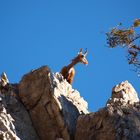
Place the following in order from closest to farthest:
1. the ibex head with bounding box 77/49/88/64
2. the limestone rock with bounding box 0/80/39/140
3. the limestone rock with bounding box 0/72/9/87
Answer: the limestone rock with bounding box 0/80/39/140
the limestone rock with bounding box 0/72/9/87
the ibex head with bounding box 77/49/88/64

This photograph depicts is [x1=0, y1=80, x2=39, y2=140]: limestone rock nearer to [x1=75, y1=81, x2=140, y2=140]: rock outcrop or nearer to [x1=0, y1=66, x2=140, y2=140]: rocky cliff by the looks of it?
[x1=0, y1=66, x2=140, y2=140]: rocky cliff

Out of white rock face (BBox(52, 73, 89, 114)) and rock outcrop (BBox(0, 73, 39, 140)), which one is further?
white rock face (BBox(52, 73, 89, 114))

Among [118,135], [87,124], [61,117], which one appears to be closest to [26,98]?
[61,117]

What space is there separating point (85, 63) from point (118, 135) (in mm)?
16822

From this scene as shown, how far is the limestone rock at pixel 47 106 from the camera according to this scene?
2209 cm

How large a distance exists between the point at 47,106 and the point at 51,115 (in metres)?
0.57

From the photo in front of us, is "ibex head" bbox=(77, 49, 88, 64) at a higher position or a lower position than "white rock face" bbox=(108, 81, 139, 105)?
higher

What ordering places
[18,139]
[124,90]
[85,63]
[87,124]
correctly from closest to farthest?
[18,139]
[87,124]
[124,90]
[85,63]

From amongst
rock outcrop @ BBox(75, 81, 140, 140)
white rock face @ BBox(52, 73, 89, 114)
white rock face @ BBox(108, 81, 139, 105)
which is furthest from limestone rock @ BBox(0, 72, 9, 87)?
white rock face @ BBox(108, 81, 139, 105)

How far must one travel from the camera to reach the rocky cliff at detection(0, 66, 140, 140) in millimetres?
20703

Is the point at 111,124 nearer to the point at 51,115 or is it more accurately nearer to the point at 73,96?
the point at 51,115

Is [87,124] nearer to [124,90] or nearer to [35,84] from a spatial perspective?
[35,84]

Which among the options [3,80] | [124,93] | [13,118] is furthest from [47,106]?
[124,93]

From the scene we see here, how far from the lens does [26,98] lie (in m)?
24.0
